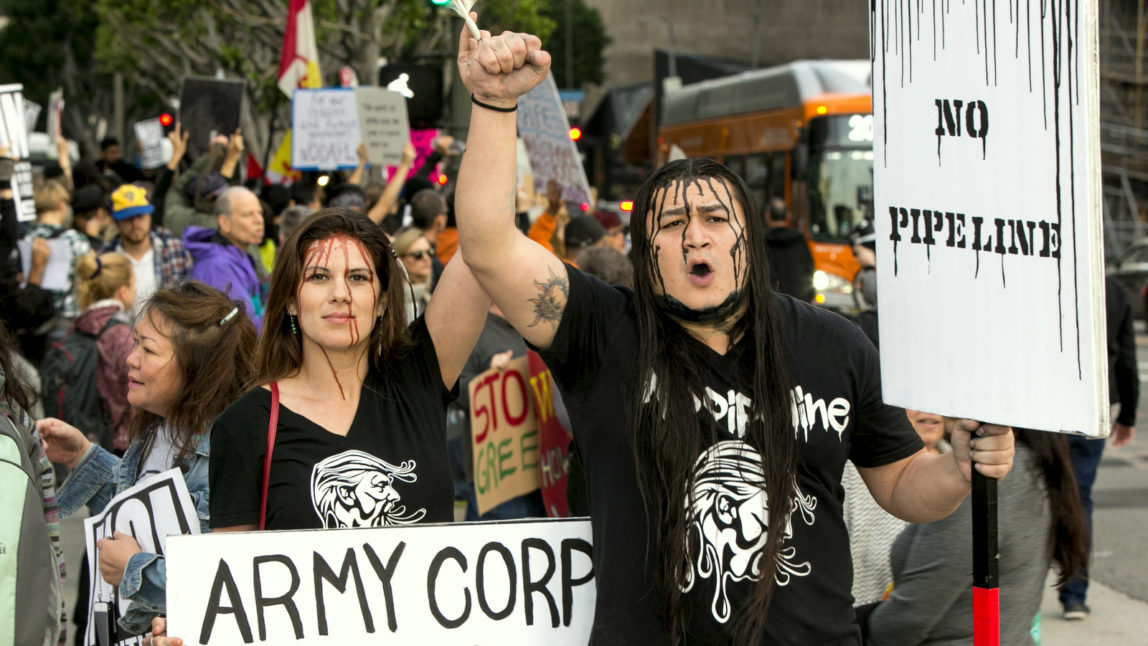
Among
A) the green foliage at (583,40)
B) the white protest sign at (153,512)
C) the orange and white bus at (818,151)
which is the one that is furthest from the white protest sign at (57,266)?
the green foliage at (583,40)

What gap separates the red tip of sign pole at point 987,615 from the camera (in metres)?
2.36

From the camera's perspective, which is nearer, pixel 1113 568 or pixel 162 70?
pixel 1113 568

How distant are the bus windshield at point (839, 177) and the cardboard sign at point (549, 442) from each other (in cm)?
977

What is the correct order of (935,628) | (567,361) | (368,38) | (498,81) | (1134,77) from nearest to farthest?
(498,81) < (567,361) < (935,628) < (368,38) < (1134,77)

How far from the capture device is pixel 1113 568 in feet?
23.4

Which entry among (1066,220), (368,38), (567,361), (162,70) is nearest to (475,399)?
(567,361)

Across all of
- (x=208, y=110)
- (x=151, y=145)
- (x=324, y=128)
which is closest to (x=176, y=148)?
(x=208, y=110)

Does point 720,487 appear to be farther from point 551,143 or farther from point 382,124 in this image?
point 382,124

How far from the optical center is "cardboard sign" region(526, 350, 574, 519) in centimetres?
556

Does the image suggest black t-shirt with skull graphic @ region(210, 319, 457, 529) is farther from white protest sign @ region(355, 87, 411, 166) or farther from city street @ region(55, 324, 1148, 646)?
white protest sign @ region(355, 87, 411, 166)

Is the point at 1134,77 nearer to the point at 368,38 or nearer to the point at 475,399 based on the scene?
the point at 368,38

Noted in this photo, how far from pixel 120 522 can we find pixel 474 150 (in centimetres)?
149

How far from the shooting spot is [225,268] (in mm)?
6285

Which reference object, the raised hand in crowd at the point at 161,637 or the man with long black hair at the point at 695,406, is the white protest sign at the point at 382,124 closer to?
the raised hand in crowd at the point at 161,637
